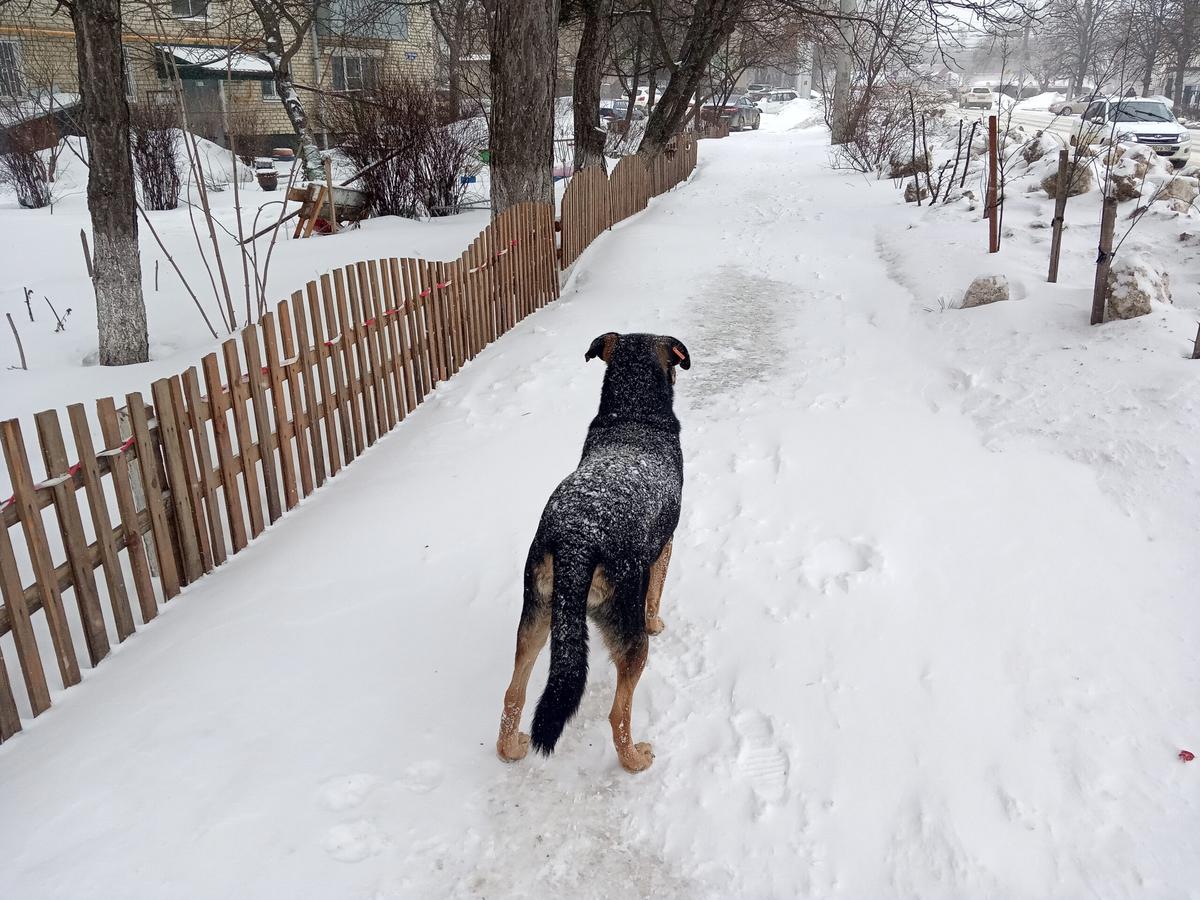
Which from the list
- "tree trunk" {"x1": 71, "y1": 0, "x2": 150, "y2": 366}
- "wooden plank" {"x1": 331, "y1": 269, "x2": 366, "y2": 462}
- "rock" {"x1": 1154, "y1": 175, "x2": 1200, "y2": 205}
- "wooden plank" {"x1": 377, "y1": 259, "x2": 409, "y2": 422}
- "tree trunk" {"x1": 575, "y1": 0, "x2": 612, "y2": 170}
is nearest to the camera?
"wooden plank" {"x1": 331, "y1": 269, "x2": 366, "y2": 462}

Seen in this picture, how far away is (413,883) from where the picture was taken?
2.39 m

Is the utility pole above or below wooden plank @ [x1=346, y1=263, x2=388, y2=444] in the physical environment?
above

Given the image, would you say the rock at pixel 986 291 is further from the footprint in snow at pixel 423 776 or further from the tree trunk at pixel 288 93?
the tree trunk at pixel 288 93

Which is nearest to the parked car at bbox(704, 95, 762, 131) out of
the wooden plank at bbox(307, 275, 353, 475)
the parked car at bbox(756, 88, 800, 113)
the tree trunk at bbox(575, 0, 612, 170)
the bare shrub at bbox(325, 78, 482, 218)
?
the parked car at bbox(756, 88, 800, 113)

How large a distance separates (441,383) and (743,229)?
6.28 meters

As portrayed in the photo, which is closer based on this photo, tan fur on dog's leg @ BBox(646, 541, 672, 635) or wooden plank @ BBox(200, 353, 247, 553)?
tan fur on dog's leg @ BBox(646, 541, 672, 635)

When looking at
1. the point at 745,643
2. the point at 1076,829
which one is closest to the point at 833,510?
the point at 745,643

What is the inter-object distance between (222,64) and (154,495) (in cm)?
3078

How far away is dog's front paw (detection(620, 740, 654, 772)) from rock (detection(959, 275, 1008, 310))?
5.21 meters

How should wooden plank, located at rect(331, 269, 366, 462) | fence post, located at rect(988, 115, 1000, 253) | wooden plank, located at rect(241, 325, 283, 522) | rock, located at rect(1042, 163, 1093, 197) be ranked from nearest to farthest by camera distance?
wooden plank, located at rect(241, 325, 283, 522) → wooden plank, located at rect(331, 269, 366, 462) → fence post, located at rect(988, 115, 1000, 253) → rock, located at rect(1042, 163, 1093, 197)

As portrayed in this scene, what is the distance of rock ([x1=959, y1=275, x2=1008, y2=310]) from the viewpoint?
253 inches

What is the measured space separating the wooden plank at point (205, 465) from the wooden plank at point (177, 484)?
0.12m

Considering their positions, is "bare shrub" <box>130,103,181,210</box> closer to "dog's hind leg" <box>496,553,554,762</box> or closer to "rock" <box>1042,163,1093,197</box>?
"rock" <box>1042,163,1093,197</box>

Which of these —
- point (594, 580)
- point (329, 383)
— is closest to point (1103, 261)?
point (594, 580)
